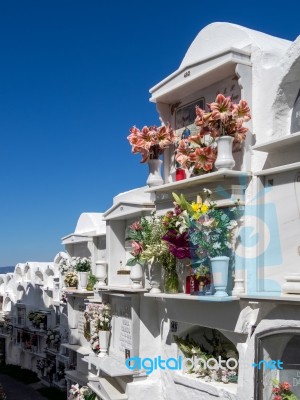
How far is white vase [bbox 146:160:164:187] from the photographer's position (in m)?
7.95

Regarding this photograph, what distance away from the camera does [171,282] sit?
750 centimetres

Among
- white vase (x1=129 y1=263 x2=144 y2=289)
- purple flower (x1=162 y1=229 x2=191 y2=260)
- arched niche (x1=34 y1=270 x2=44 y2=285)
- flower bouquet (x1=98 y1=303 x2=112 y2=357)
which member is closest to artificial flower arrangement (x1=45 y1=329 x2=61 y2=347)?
arched niche (x1=34 y1=270 x2=44 y2=285)

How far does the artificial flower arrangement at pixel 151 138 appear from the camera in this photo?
7.79 meters

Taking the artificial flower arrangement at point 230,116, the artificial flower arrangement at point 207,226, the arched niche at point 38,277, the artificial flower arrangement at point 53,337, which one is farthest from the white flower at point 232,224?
the arched niche at point 38,277

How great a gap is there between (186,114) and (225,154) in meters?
1.69

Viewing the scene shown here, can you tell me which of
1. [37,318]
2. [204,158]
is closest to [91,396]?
[204,158]

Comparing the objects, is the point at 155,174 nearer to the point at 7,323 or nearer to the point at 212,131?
the point at 212,131

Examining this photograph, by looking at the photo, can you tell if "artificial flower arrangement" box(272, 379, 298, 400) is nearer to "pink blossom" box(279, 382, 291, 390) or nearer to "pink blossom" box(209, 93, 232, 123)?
"pink blossom" box(279, 382, 291, 390)

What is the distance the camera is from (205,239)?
6.54 meters

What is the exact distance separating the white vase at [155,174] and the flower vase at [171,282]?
130cm

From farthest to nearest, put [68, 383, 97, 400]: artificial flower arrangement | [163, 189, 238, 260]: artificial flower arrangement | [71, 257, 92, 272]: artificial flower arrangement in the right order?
[71, 257, 92, 272]: artificial flower arrangement, [68, 383, 97, 400]: artificial flower arrangement, [163, 189, 238, 260]: artificial flower arrangement

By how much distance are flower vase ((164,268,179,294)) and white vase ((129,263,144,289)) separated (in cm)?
79

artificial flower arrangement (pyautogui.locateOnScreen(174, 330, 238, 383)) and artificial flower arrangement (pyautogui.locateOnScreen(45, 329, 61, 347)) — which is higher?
artificial flower arrangement (pyautogui.locateOnScreen(174, 330, 238, 383))

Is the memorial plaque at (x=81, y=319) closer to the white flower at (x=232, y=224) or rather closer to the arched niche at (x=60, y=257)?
the arched niche at (x=60, y=257)
